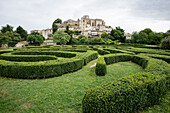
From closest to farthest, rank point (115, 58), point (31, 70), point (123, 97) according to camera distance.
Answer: point (123, 97) → point (31, 70) → point (115, 58)

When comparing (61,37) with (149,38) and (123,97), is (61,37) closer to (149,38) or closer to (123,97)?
(123,97)

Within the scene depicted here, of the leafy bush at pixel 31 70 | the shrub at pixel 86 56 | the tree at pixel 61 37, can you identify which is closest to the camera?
the leafy bush at pixel 31 70

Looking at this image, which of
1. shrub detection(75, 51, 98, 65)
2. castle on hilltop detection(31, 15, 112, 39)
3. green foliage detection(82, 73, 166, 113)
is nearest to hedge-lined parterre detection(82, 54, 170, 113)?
green foliage detection(82, 73, 166, 113)

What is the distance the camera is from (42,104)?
4.49m

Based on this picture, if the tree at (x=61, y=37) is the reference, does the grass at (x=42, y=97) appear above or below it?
below

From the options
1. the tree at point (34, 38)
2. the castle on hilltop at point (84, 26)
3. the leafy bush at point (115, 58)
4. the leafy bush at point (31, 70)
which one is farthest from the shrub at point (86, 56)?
the castle on hilltop at point (84, 26)

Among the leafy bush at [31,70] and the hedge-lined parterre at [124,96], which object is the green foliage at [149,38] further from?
the leafy bush at [31,70]

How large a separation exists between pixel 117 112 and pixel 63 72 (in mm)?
6063

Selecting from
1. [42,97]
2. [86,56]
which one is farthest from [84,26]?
[42,97]

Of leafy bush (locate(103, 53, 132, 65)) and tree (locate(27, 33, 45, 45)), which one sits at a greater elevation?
tree (locate(27, 33, 45, 45))

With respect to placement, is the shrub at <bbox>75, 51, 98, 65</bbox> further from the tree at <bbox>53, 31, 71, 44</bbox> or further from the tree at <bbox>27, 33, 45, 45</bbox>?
the tree at <bbox>27, 33, 45, 45</bbox>

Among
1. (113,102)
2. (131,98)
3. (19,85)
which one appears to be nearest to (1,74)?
(19,85)

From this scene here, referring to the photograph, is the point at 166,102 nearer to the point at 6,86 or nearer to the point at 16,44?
the point at 6,86

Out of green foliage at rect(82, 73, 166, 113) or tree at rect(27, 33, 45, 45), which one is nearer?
green foliage at rect(82, 73, 166, 113)
